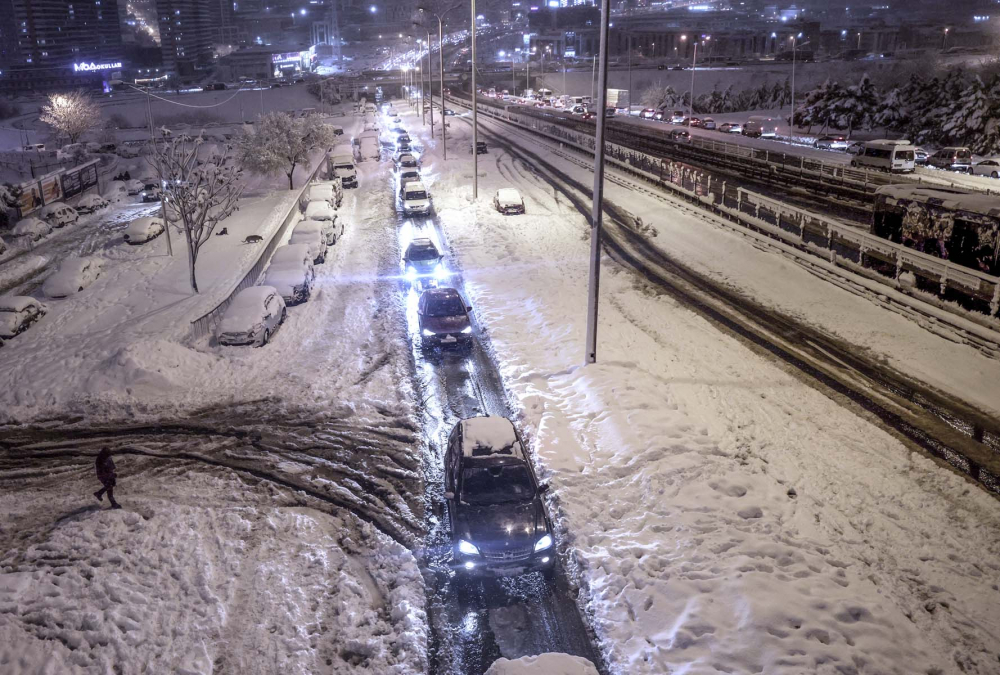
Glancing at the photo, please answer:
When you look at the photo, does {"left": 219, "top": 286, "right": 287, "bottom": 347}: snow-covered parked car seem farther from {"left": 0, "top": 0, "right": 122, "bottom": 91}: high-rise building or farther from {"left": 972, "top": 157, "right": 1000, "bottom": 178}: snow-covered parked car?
{"left": 0, "top": 0, "right": 122, "bottom": 91}: high-rise building

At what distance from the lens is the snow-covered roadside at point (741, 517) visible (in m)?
8.87

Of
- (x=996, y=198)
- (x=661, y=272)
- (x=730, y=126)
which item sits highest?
(x=730, y=126)

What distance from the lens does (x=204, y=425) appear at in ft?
51.3

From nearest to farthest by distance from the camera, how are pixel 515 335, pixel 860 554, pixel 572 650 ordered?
pixel 572 650 < pixel 860 554 < pixel 515 335

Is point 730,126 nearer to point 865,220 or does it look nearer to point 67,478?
point 865,220

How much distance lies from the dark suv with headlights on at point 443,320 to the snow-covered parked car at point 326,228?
12.4 m

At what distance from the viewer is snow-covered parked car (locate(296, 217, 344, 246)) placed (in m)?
31.0

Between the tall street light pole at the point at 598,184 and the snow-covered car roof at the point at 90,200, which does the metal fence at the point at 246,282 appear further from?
the snow-covered car roof at the point at 90,200

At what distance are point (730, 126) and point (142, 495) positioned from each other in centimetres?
7219

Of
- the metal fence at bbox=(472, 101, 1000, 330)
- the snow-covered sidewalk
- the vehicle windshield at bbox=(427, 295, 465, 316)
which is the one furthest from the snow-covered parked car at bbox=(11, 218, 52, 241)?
the metal fence at bbox=(472, 101, 1000, 330)

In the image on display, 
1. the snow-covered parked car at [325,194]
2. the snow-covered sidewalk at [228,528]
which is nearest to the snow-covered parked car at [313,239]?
the snow-covered parked car at [325,194]

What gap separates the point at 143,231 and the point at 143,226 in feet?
1.27

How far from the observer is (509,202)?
122 feet

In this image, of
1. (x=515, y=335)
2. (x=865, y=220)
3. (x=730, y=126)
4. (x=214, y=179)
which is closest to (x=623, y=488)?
(x=515, y=335)
